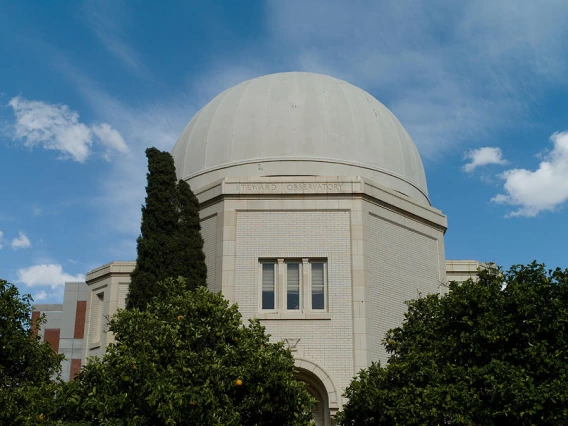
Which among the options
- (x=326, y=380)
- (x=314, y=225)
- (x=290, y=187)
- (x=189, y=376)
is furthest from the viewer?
(x=290, y=187)

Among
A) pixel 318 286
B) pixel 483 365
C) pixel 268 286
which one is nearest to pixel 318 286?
pixel 318 286

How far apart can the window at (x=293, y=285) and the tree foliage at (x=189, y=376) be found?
526 centimetres

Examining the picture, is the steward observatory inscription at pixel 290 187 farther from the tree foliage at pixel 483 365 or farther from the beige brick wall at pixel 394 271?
the tree foliage at pixel 483 365

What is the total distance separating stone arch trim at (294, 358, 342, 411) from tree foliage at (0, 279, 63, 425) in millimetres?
6561

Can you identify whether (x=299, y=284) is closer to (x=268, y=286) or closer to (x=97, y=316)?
(x=268, y=286)

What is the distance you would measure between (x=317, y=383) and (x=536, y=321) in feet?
25.0

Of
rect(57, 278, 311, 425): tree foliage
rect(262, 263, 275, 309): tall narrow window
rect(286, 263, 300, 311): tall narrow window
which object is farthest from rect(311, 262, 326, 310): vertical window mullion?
rect(57, 278, 311, 425): tree foliage

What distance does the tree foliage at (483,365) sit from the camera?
1503 cm

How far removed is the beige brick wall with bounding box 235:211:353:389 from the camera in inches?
833

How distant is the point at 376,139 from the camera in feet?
84.9

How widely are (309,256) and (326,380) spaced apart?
3.61 m

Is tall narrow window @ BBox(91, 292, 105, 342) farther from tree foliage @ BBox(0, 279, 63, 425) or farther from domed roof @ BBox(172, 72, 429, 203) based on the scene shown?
tree foliage @ BBox(0, 279, 63, 425)

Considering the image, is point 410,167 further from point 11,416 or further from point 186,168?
point 11,416

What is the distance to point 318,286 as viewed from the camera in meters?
22.0
